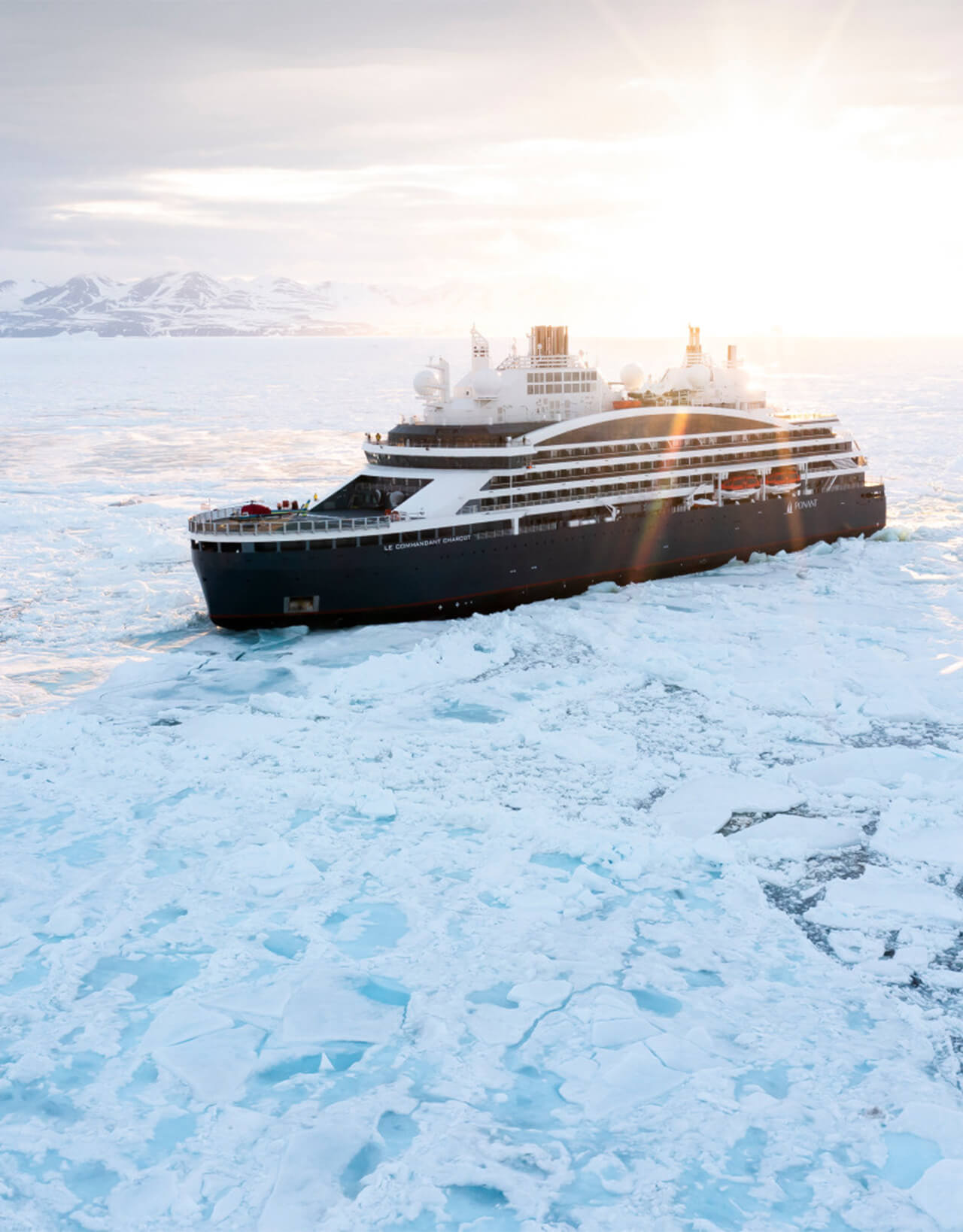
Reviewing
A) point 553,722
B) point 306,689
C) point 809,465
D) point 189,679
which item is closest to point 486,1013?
point 553,722

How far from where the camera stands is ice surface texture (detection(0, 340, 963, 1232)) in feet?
36.0

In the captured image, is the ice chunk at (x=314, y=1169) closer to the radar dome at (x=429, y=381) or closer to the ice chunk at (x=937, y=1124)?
the ice chunk at (x=937, y=1124)

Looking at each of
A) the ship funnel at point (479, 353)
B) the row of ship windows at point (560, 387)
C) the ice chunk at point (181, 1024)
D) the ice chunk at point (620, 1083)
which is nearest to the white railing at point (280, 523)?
the row of ship windows at point (560, 387)

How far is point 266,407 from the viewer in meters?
103

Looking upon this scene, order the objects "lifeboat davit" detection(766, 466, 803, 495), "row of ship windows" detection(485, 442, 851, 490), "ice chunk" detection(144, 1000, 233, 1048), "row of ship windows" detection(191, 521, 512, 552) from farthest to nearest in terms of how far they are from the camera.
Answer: "lifeboat davit" detection(766, 466, 803, 495), "row of ship windows" detection(485, 442, 851, 490), "row of ship windows" detection(191, 521, 512, 552), "ice chunk" detection(144, 1000, 233, 1048)

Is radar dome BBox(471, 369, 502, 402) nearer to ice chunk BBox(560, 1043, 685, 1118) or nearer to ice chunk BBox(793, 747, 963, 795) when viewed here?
ice chunk BBox(793, 747, 963, 795)

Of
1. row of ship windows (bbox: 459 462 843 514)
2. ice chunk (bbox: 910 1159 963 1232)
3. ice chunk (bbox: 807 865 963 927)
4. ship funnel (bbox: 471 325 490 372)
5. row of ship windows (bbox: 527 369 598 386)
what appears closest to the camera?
ice chunk (bbox: 910 1159 963 1232)

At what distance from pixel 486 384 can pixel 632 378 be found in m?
9.54

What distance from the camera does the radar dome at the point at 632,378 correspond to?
44.4m

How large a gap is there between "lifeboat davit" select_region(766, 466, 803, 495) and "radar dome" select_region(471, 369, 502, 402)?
12.1 meters

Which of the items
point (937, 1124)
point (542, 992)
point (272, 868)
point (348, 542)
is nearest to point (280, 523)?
point (348, 542)

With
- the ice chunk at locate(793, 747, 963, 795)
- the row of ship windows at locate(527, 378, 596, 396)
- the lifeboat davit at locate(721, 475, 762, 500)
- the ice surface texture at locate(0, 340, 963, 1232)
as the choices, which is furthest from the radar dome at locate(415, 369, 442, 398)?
the ice chunk at locate(793, 747, 963, 795)

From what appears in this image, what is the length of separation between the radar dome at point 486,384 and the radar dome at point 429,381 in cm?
125

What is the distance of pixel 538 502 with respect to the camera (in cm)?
3491
